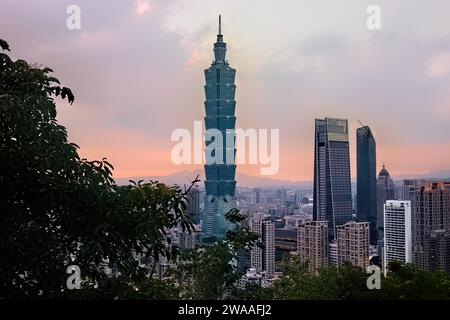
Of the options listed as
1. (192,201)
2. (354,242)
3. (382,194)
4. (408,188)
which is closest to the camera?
(192,201)

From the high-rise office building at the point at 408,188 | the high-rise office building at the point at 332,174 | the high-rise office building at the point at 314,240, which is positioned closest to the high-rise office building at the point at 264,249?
the high-rise office building at the point at 314,240

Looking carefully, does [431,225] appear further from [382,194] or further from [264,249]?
[264,249]

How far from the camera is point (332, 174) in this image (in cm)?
641

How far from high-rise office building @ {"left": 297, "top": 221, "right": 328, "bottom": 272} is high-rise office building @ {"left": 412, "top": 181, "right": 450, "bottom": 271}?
1.09 m

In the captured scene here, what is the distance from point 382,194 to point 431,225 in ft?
3.58

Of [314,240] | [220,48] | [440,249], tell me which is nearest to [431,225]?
[440,249]

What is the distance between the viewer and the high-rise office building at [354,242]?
216 inches

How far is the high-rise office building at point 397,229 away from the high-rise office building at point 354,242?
1.07 feet

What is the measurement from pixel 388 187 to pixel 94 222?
417cm

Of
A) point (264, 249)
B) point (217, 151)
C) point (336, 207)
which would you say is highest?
point (217, 151)

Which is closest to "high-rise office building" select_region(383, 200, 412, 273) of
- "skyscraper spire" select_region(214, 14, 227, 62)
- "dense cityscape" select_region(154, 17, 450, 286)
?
"dense cityscape" select_region(154, 17, 450, 286)

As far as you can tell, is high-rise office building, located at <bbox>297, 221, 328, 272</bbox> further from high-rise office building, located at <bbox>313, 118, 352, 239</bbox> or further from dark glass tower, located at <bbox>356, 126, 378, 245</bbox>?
dark glass tower, located at <bbox>356, 126, 378, 245</bbox>

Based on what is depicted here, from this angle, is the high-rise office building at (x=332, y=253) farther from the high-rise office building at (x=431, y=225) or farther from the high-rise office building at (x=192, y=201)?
the high-rise office building at (x=192, y=201)

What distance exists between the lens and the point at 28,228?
6.93 ft
